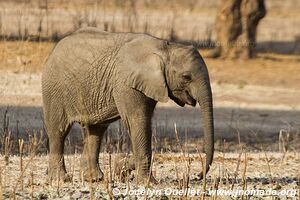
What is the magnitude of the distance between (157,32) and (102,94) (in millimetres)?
16556

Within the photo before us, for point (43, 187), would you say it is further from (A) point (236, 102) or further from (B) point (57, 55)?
(A) point (236, 102)

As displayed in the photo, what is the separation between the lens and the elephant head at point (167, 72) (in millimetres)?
11703

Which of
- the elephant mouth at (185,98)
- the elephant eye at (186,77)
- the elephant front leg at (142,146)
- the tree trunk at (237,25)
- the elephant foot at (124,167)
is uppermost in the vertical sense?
the tree trunk at (237,25)

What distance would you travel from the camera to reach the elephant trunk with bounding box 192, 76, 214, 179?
11.5m

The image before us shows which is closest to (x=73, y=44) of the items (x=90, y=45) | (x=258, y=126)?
(x=90, y=45)

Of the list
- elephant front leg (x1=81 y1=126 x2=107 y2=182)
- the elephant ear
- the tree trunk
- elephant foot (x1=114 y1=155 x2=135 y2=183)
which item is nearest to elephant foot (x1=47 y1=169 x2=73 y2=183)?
elephant front leg (x1=81 y1=126 x2=107 y2=182)

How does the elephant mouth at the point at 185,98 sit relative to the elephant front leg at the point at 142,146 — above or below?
above

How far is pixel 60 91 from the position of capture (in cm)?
1259

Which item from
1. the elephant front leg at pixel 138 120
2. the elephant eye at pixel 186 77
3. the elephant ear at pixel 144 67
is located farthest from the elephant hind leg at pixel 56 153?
the elephant eye at pixel 186 77

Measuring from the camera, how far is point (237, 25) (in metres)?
26.2

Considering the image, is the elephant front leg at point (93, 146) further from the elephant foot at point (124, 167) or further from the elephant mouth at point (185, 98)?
the elephant mouth at point (185, 98)

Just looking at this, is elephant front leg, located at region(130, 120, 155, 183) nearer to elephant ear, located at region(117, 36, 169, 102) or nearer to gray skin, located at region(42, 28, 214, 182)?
gray skin, located at region(42, 28, 214, 182)

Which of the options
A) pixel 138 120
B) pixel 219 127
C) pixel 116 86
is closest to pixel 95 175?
pixel 138 120

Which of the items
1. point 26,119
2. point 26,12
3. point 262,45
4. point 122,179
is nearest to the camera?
point 122,179
